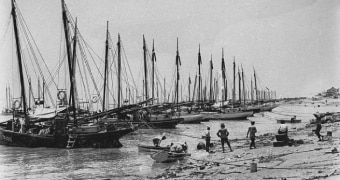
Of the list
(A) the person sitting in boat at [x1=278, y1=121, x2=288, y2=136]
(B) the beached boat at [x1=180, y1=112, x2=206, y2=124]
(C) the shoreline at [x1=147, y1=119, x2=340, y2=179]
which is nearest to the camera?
(C) the shoreline at [x1=147, y1=119, x2=340, y2=179]

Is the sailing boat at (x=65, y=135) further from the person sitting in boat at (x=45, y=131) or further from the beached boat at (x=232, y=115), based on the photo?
the beached boat at (x=232, y=115)

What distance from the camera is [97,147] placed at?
31.9 metres

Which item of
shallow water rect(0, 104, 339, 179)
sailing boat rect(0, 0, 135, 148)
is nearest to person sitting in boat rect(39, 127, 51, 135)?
sailing boat rect(0, 0, 135, 148)

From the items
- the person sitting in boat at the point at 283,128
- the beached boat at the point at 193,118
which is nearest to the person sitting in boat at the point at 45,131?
the person sitting in boat at the point at 283,128

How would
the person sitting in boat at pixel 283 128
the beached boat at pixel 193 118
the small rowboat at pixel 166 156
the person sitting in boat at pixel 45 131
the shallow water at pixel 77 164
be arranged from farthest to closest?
the beached boat at pixel 193 118, the person sitting in boat at pixel 45 131, the small rowboat at pixel 166 156, the person sitting in boat at pixel 283 128, the shallow water at pixel 77 164

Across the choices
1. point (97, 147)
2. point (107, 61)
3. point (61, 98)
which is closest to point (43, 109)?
point (61, 98)

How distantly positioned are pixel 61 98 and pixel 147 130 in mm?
17871

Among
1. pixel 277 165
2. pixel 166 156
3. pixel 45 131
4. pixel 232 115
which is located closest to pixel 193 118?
pixel 232 115

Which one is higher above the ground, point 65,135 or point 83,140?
point 65,135

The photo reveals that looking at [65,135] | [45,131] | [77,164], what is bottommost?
[77,164]

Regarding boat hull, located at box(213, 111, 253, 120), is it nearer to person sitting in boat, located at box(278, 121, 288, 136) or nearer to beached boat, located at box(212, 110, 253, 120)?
beached boat, located at box(212, 110, 253, 120)

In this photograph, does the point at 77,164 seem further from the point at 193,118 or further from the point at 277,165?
the point at 193,118

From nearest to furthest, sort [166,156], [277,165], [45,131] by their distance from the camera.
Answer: [277,165] < [166,156] < [45,131]

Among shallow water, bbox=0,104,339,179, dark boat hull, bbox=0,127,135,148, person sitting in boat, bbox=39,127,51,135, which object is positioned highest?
person sitting in boat, bbox=39,127,51,135
